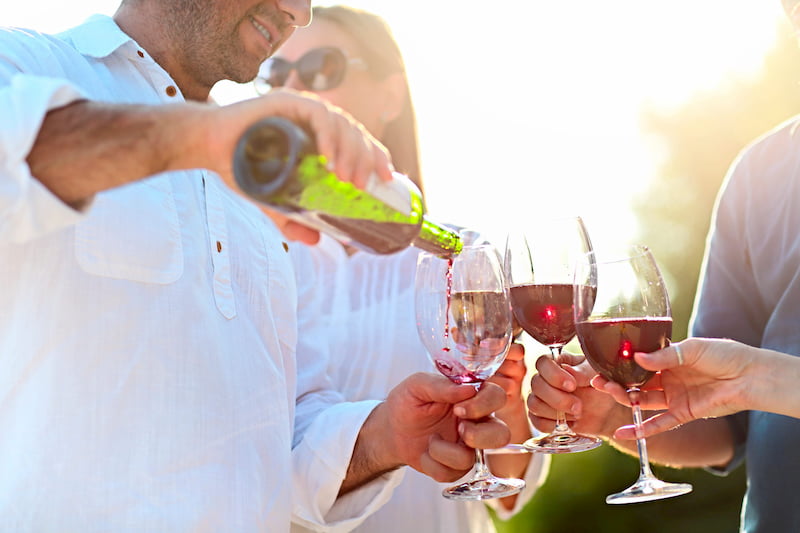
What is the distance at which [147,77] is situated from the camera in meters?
2.53

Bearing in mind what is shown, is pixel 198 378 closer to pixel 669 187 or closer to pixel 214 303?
pixel 214 303

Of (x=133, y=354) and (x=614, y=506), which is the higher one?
(x=133, y=354)

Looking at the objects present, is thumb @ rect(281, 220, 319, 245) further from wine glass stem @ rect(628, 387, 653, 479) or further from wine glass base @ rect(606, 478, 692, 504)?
wine glass stem @ rect(628, 387, 653, 479)

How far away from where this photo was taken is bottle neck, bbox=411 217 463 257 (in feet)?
6.32

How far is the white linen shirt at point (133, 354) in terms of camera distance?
1.91 meters

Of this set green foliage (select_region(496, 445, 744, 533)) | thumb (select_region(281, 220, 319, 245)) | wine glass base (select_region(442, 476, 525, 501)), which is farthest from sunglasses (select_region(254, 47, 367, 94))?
green foliage (select_region(496, 445, 744, 533))

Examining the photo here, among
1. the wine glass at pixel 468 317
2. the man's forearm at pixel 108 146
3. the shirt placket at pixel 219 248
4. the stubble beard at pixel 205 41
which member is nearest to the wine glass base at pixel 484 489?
the wine glass at pixel 468 317

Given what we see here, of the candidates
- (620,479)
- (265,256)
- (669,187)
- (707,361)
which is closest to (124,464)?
(265,256)

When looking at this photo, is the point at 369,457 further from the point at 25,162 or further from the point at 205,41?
the point at 25,162

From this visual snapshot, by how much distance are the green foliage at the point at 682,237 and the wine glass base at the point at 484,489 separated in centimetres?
1435

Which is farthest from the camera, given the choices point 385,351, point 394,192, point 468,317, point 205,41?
point 385,351

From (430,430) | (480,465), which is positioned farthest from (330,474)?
(480,465)

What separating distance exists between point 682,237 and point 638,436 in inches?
889

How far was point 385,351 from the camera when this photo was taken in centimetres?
339
